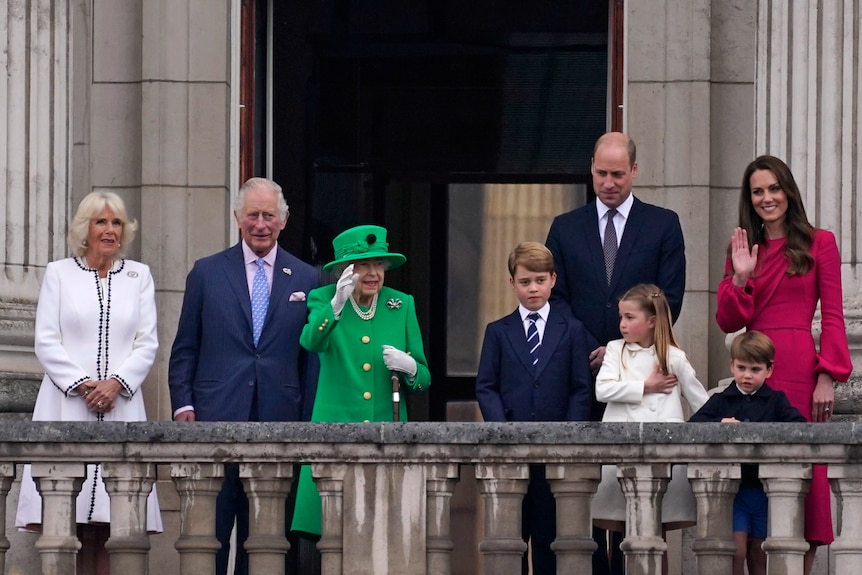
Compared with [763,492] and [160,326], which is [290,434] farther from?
[160,326]

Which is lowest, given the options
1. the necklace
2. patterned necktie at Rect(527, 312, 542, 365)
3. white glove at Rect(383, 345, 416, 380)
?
white glove at Rect(383, 345, 416, 380)

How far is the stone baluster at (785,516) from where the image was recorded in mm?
8422

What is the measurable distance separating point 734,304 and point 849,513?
3.44 feet

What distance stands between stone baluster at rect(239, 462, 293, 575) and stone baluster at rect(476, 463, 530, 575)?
806 mm

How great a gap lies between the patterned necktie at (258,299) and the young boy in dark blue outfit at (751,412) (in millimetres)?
2070

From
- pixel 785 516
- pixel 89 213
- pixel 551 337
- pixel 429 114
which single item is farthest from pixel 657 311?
pixel 429 114

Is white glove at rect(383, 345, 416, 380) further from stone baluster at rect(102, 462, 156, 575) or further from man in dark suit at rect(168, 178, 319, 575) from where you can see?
stone baluster at rect(102, 462, 156, 575)

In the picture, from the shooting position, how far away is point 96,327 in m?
9.38

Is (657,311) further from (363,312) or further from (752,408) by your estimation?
(363,312)

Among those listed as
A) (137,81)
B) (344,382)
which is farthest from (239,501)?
(137,81)

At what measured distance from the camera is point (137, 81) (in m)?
12.1

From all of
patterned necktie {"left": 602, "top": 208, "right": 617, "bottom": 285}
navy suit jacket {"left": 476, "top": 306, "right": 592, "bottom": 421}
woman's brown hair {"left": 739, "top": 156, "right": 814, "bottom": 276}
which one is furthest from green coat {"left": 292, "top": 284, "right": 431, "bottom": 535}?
woman's brown hair {"left": 739, "top": 156, "right": 814, "bottom": 276}

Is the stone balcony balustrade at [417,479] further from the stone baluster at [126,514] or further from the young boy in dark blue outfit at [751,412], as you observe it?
the young boy in dark blue outfit at [751,412]

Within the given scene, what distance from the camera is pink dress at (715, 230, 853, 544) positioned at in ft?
29.7
